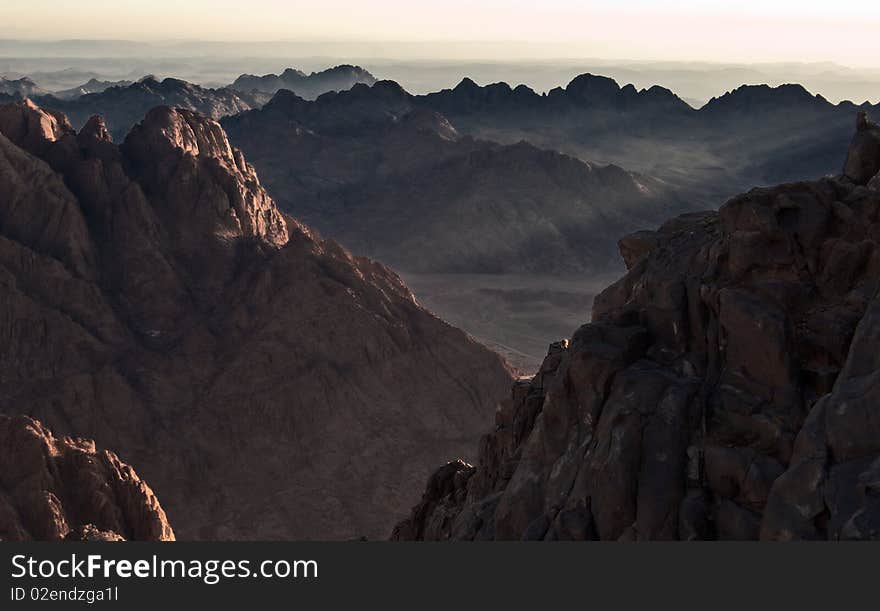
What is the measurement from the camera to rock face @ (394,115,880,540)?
23578 millimetres

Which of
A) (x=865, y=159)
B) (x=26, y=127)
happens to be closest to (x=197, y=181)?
(x=26, y=127)

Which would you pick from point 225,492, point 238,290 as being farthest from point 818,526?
point 238,290

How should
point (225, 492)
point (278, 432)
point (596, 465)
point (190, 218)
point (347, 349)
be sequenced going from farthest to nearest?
point (190, 218) < point (347, 349) < point (278, 432) < point (225, 492) < point (596, 465)

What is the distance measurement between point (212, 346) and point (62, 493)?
124 ft

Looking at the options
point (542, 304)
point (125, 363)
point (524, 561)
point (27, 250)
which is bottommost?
point (542, 304)

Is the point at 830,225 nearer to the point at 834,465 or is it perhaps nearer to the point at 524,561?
the point at 834,465

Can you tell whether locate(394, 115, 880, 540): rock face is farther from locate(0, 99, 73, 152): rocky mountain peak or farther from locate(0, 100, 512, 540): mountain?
locate(0, 99, 73, 152): rocky mountain peak

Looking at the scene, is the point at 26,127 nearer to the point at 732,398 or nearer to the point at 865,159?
the point at 865,159

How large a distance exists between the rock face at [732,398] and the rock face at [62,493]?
2600 centimetres

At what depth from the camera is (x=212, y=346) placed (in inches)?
3597

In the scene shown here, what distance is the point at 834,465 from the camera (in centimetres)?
2330

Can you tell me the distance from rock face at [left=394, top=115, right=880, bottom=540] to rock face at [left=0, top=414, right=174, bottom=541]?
26.0 meters

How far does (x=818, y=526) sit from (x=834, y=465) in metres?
1.50

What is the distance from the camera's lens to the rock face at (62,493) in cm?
5159
